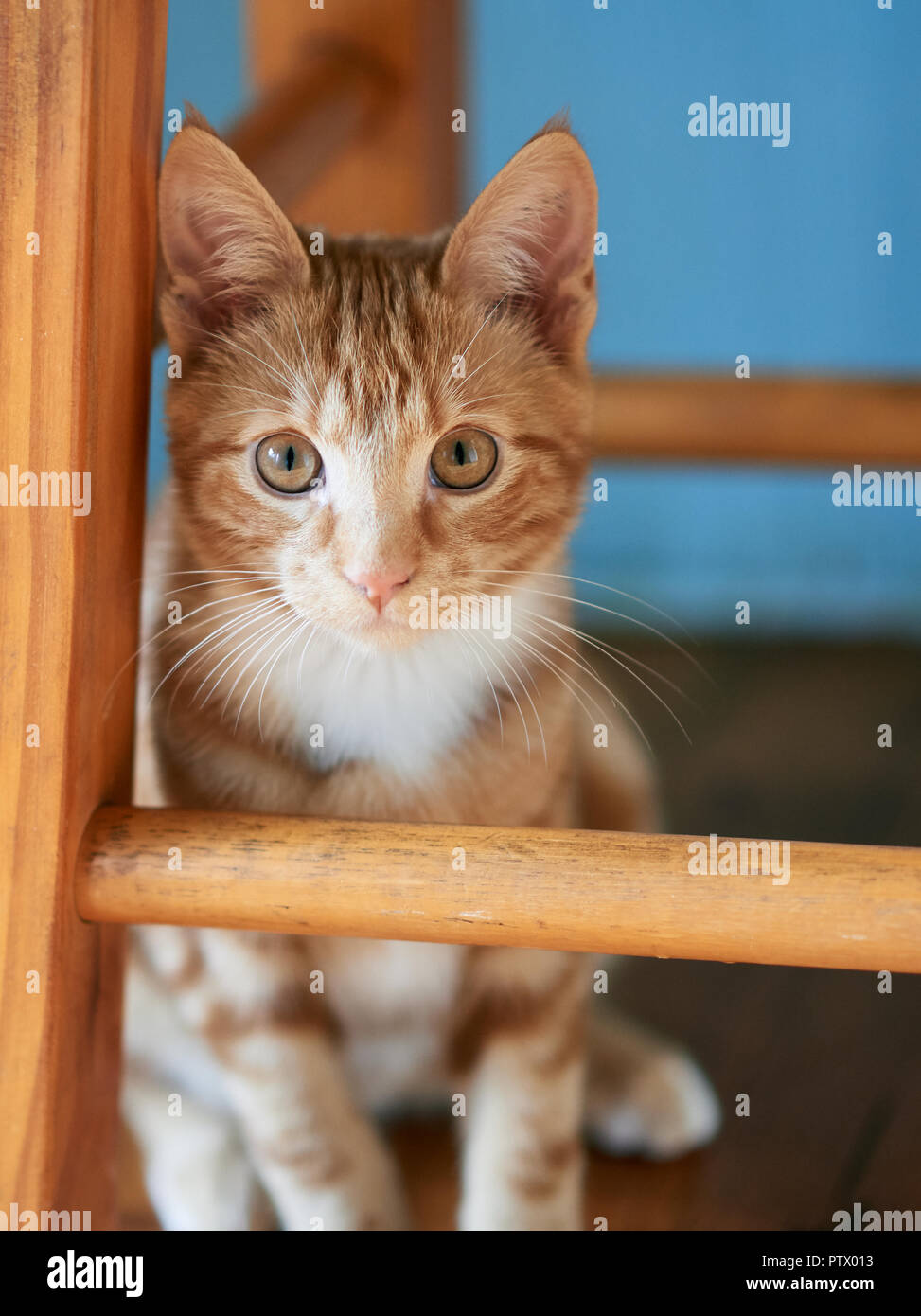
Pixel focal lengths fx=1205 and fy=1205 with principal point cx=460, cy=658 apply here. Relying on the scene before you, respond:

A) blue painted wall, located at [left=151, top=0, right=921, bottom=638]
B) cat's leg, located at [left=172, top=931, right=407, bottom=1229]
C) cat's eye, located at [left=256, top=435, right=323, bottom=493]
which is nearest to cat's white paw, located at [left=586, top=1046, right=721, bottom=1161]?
cat's leg, located at [left=172, top=931, right=407, bottom=1229]

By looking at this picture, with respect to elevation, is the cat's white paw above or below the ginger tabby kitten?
below

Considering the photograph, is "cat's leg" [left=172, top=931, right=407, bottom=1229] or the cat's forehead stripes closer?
the cat's forehead stripes

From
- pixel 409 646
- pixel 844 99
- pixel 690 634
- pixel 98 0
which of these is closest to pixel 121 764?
pixel 409 646

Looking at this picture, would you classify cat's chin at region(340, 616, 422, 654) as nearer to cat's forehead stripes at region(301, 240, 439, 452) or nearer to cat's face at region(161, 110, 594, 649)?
cat's face at region(161, 110, 594, 649)

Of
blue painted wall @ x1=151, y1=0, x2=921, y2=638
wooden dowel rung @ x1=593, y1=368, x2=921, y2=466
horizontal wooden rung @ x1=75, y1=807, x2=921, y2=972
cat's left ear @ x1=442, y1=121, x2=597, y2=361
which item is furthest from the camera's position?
blue painted wall @ x1=151, y1=0, x2=921, y2=638

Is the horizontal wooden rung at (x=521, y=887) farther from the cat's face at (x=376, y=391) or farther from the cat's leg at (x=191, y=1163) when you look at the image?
the cat's leg at (x=191, y=1163)

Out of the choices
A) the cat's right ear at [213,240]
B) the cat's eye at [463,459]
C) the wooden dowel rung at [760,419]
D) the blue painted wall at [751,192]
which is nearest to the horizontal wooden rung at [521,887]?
the cat's eye at [463,459]

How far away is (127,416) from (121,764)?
0.21 meters

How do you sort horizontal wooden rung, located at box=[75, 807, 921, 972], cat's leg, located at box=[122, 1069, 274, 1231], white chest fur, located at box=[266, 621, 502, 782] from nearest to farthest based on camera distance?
horizontal wooden rung, located at box=[75, 807, 921, 972] < white chest fur, located at box=[266, 621, 502, 782] < cat's leg, located at box=[122, 1069, 274, 1231]

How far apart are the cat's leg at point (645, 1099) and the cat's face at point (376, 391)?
18.4 inches

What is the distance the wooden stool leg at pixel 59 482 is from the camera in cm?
64

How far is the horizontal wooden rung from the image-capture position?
0.61m

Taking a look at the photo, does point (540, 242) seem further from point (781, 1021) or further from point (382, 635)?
point (781, 1021)

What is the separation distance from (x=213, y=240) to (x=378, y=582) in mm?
254
